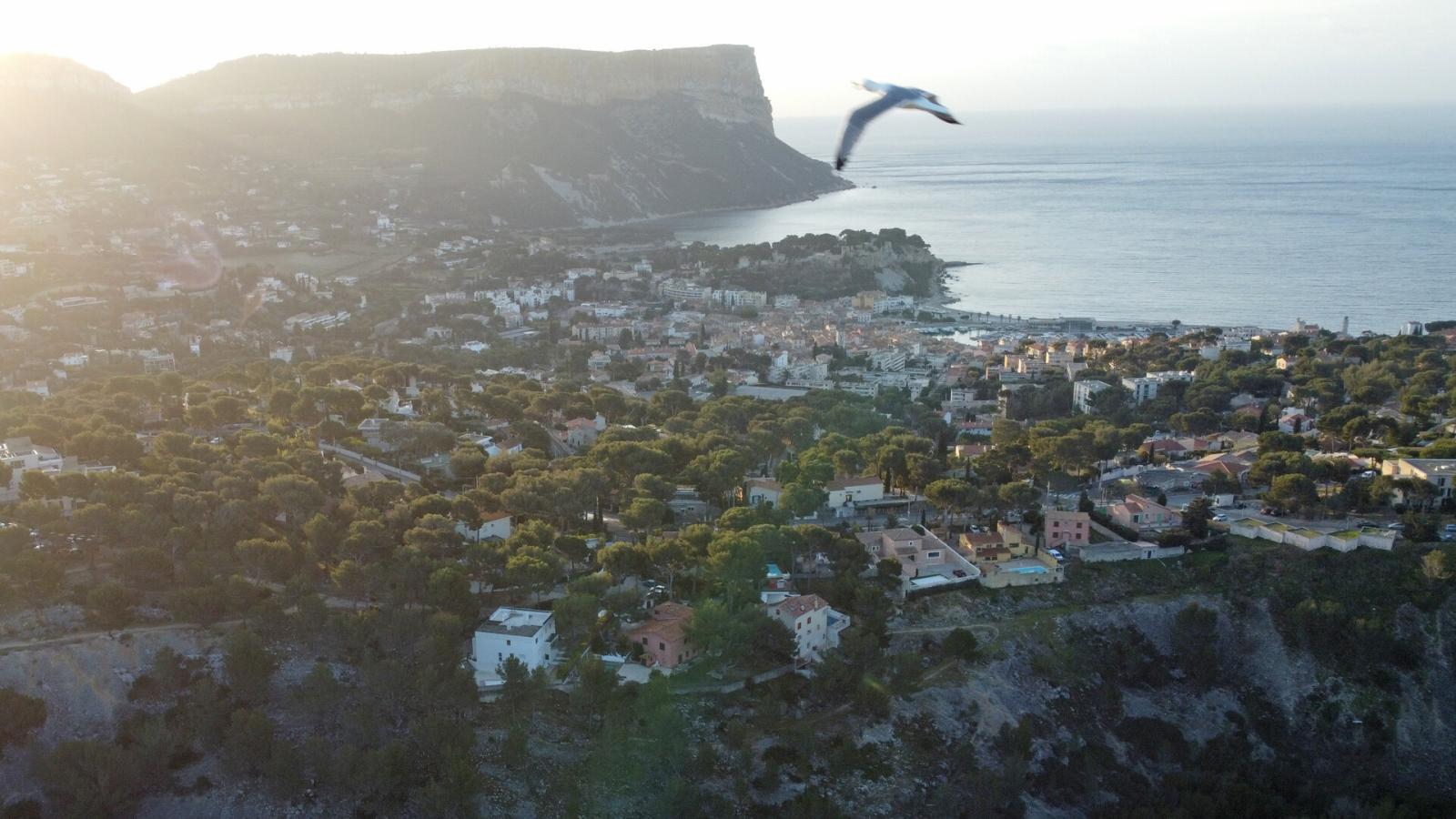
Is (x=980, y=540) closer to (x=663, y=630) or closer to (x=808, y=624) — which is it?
(x=808, y=624)

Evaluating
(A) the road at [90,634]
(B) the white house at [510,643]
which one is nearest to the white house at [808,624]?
(B) the white house at [510,643]

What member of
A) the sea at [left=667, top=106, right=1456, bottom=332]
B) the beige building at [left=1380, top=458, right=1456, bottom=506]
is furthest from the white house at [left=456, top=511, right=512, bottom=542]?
the sea at [left=667, top=106, right=1456, bottom=332]

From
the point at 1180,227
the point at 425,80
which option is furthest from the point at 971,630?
the point at 425,80

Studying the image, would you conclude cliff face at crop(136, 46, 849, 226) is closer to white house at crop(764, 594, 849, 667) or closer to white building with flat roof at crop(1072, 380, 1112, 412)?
white building with flat roof at crop(1072, 380, 1112, 412)

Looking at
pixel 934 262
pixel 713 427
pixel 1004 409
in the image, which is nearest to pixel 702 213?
pixel 934 262

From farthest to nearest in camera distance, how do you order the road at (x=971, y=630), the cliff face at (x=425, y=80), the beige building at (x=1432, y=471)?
the cliff face at (x=425, y=80), the beige building at (x=1432, y=471), the road at (x=971, y=630)

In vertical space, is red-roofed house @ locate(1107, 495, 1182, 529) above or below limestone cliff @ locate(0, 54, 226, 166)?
below

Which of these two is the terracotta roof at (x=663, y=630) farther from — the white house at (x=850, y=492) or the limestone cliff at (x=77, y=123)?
the limestone cliff at (x=77, y=123)
